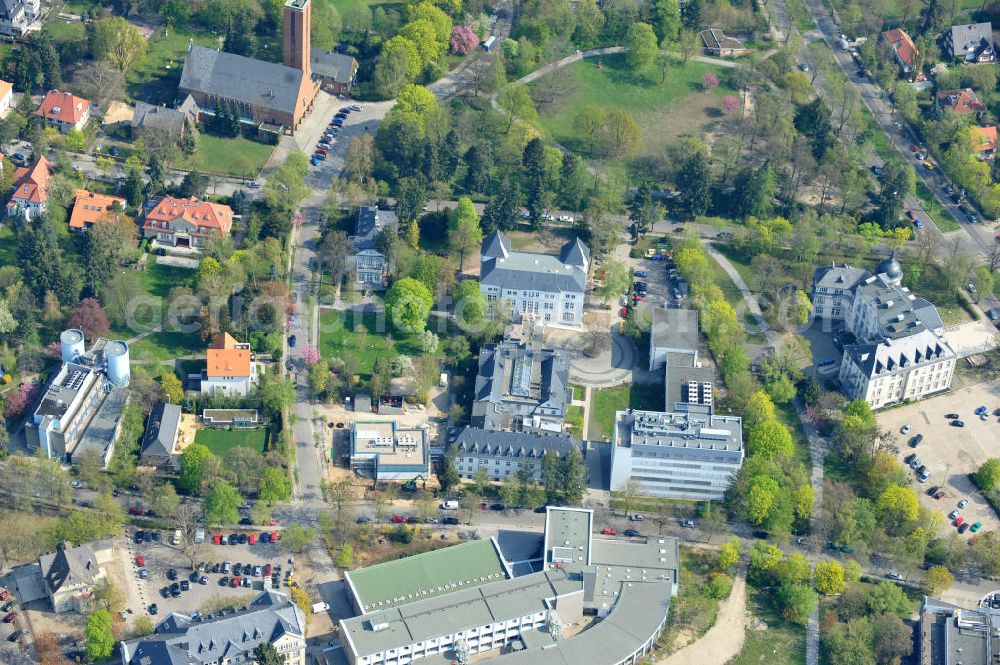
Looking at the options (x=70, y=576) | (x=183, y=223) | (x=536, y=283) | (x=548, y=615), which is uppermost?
(x=183, y=223)

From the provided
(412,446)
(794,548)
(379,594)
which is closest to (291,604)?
(379,594)

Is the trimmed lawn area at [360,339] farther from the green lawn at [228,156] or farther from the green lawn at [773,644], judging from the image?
the green lawn at [773,644]

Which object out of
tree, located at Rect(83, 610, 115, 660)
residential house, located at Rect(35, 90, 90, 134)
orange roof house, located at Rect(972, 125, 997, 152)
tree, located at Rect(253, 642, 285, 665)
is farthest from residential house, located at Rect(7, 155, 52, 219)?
orange roof house, located at Rect(972, 125, 997, 152)

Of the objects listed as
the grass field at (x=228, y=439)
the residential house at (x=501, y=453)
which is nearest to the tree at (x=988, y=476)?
the residential house at (x=501, y=453)

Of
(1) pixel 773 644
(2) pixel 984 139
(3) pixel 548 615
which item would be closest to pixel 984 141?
(2) pixel 984 139

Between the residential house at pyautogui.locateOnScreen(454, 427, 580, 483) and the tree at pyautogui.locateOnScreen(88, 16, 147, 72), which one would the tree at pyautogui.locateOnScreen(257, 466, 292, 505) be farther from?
the tree at pyautogui.locateOnScreen(88, 16, 147, 72)

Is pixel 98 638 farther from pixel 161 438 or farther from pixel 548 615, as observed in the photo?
pixel 548 615
